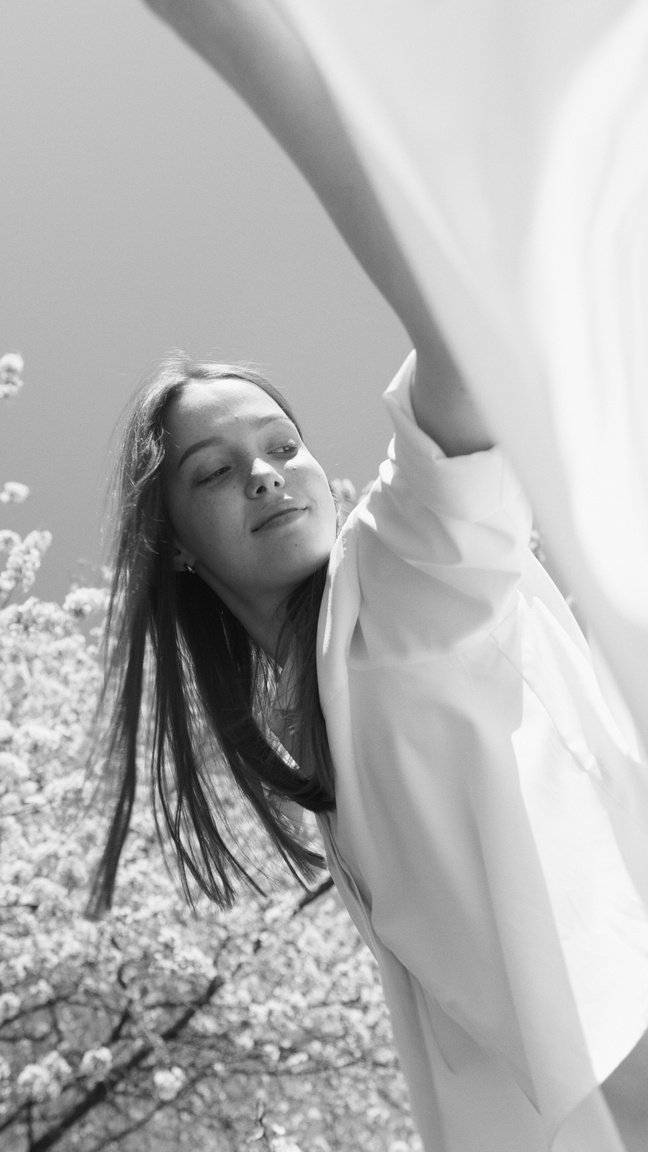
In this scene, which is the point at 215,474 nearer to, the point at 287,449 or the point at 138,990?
the point at 287,449

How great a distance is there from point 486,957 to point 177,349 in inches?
61.6

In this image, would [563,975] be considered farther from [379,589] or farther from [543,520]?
[543,520]

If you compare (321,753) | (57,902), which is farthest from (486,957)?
(57,902)

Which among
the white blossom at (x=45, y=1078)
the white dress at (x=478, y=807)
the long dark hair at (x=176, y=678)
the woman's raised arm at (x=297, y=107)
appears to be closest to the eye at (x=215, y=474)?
the long dark hair at (x=176, y=678)

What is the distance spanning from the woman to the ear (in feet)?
0.51

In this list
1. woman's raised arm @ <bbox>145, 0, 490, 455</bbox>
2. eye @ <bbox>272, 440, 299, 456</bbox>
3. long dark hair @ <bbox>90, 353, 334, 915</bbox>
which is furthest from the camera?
long dark hair @ <bbox>90, 353, 334, 915</bbox>

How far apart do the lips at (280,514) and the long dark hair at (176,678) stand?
0.30m

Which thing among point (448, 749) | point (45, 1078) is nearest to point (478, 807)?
point (448, 749)

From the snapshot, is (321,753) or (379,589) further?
(321,753)

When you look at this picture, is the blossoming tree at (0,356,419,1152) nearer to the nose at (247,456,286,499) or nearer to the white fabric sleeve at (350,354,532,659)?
the nose at (247,456,286,499)

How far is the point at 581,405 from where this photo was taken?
683 mm

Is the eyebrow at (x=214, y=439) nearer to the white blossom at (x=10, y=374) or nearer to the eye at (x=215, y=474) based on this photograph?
the eye at (x=215, y=474)

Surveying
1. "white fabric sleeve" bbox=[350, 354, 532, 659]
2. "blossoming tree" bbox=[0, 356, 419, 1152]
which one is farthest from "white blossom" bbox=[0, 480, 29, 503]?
"white fabric sleeve" bbox=[350, 354, 532, 659]

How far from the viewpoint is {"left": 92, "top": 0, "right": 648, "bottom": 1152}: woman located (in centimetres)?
113
